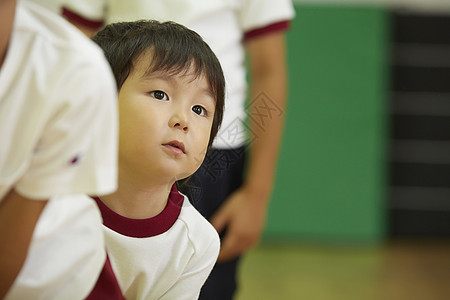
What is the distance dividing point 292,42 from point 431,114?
860mm

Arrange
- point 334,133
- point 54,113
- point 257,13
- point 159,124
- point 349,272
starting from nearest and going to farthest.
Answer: point 54,113 < point 159,124 < point 257,13 < point 349,272 < point 334,133

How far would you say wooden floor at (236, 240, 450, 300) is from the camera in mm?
2660

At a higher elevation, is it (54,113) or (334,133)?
(54,113)

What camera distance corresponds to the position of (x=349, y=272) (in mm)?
3025

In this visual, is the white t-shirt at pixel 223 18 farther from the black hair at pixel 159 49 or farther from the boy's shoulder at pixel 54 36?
the boy's shoulder at pixel 54 36

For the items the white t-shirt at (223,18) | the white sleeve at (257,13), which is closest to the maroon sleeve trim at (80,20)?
the white t-shirt at (223,18)

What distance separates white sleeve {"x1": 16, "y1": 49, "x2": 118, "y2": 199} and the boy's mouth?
92 millimetres

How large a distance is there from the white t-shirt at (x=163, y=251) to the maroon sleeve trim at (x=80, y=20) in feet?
1.04

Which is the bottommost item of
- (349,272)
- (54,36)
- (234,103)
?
(349,272)

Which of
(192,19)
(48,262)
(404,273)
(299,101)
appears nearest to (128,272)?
(48,262)

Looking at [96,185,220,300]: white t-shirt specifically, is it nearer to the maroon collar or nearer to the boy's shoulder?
the maroon collar

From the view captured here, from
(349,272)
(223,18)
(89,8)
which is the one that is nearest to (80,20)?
(89,8)

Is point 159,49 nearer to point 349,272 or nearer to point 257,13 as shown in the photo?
point 257,13

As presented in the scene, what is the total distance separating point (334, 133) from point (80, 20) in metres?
2.81
